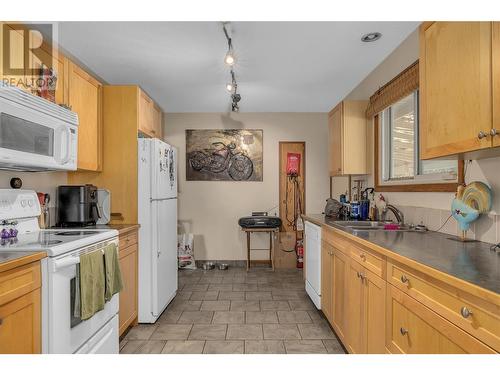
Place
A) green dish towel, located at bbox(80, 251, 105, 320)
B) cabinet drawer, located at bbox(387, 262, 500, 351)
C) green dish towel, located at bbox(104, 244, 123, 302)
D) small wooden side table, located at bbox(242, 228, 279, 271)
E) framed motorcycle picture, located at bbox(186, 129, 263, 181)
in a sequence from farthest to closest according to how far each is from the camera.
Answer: framed motorcycle picture, located at bbox(186, 129, 263, 181) < small wooden side table, located at bbox(242, 228, 279, 271) < green dish towel, located at bbox(104, 244, 123, 302) < green dish towel, located at bbox(80, 251, 105, 320) < cabinet drawer, located at bbox(387, 262, 500, 351)

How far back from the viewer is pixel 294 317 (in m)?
2.95

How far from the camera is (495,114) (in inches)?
48.2

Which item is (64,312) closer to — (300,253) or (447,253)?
→ (447,253)

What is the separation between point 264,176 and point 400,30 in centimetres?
Result: 293

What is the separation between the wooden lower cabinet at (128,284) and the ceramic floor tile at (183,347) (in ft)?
1.34

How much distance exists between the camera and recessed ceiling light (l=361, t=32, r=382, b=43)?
2.46 meters

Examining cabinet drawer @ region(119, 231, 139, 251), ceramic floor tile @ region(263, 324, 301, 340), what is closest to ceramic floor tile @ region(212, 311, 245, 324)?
ceramic floor tile @ region(263, 324, 301, 340)

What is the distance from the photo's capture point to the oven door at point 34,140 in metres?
1.62

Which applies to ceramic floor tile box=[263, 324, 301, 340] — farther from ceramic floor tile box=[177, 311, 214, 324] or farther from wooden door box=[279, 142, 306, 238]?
wooden door box=[279, 142, 306, 238]

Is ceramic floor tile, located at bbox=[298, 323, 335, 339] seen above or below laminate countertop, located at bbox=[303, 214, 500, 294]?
below

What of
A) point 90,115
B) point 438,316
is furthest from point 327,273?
point 90,115

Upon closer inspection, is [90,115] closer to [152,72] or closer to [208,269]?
[152,72]

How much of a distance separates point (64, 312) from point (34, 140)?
1020mm

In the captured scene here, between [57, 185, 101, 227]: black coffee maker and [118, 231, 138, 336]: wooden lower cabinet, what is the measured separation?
1.36 ft
